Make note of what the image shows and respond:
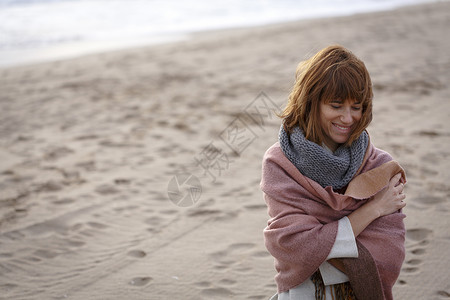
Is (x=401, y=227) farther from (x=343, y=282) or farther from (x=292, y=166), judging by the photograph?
(x=292, y=166)

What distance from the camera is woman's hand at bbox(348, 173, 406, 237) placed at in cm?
178

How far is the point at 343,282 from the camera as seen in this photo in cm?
183

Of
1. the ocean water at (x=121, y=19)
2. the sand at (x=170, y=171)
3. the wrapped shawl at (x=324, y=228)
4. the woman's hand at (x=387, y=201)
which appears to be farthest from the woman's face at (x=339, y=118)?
the ocean water at (x=121, y=19)

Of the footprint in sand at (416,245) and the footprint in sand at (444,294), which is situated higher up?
the footprint in sand at (416,245)

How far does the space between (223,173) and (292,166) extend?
2903mm

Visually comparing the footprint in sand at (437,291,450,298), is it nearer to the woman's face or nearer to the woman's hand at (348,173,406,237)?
the woman's hand at (348,173,406,237)

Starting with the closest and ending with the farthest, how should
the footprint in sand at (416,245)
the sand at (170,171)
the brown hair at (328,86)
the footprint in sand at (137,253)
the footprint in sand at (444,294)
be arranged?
the brown hair at (328,86) → the footprint in sand at (444,294) → the footprint in sand at (416,245) → the sand at (170,171) → the footprint in sand at (137,253)

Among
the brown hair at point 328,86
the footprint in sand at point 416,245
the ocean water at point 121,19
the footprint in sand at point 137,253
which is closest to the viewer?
the brown hair at point 328,86

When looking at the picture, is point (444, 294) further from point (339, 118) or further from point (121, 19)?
point (121, 19)

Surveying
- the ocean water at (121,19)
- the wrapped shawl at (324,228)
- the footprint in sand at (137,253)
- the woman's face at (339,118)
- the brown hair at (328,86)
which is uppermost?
the ocean water at (121,19)

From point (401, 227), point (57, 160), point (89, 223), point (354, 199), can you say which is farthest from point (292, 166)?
point (57, 160)

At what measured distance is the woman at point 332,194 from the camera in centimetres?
175

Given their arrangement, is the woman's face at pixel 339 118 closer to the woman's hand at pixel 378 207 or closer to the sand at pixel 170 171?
the woman's hand at pixel 378 207

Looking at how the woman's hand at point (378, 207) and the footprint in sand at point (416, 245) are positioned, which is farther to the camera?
the footprint in sand at point (416, 245)
